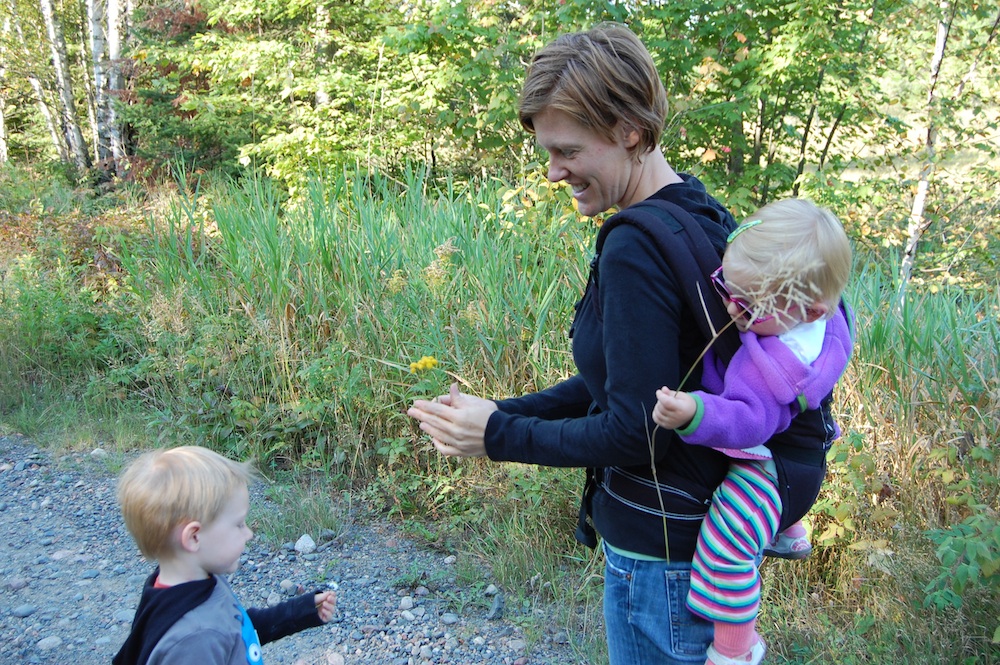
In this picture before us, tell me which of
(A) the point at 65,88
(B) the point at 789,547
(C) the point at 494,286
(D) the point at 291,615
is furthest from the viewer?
(A) the point at 65,88

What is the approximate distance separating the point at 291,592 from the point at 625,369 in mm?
2720

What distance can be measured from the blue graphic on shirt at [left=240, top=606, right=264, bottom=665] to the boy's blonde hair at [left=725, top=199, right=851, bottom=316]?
1332 millimetres

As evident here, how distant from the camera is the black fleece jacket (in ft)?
4.98

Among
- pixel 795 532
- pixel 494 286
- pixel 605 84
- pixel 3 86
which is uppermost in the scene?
pixel 3 86

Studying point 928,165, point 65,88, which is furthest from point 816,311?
point 65,88

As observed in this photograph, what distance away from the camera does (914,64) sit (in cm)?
799

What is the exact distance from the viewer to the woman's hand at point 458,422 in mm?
1773

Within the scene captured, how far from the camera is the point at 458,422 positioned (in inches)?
70.3

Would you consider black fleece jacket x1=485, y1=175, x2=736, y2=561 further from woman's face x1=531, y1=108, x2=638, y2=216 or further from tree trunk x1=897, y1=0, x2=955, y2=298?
tree trunk x1=897, y1=0, x2=955, y2=298

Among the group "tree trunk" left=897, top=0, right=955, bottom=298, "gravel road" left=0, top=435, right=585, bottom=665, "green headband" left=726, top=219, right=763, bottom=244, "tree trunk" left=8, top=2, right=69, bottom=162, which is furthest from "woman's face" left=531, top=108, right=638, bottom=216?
"tree trunk" left=8, top=2, right=69, bottom=162

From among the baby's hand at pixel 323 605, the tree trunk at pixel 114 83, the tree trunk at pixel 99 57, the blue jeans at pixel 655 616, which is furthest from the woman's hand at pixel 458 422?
the tree trunk at pixel 99 57

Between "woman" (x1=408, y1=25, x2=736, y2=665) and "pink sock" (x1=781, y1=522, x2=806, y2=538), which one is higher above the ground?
"woman" (x1=408, y1=25, x2=736, y2=665)

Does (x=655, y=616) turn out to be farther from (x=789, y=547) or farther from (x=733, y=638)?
(x=789, y=547)

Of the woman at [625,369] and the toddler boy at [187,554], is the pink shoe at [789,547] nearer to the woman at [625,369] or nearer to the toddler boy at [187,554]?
the woman at [625,369]
